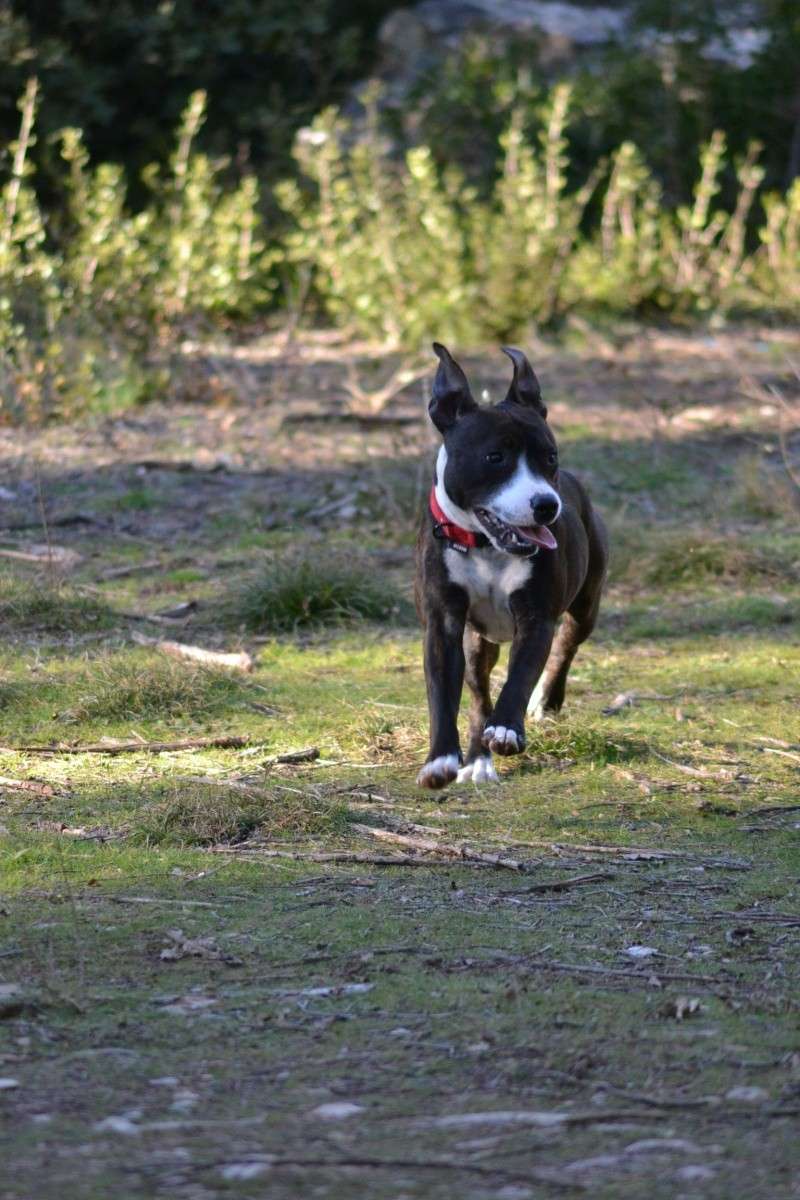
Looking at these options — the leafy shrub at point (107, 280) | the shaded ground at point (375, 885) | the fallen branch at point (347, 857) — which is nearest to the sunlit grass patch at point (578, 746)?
the shaded ground at point (375, 885)

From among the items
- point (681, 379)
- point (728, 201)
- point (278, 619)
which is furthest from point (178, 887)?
point (728, 201)

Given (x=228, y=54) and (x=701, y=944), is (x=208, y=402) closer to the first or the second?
(x=228, y=54)

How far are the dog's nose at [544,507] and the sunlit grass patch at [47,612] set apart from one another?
330 cm

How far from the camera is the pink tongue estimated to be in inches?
223

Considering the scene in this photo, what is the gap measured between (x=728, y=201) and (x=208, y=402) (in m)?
6.30

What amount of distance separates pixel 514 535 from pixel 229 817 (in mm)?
1303

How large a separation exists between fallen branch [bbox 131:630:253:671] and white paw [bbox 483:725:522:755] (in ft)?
7.11

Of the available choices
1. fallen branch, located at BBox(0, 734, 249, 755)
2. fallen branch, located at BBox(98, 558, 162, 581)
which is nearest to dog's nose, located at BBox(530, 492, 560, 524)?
fallen branch, located at BBox(0, 734, 249, 755)

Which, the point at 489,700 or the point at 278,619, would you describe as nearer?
the point at 489,700

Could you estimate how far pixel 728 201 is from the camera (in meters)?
16.3

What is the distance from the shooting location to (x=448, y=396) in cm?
594

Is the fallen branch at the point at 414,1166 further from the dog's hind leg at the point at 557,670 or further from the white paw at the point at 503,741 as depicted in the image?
the dog's hind leg at the point at 557,670

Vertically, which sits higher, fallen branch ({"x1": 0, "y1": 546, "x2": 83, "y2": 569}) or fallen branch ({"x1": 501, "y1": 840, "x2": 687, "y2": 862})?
fallen branch ({"x1": 501, "y1": 840, "x2": 687, "y2": 862})

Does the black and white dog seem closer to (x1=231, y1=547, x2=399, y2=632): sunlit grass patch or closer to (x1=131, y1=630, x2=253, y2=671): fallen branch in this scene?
(x1=131, y1=630, x2=253, y2=671): fallen branch
